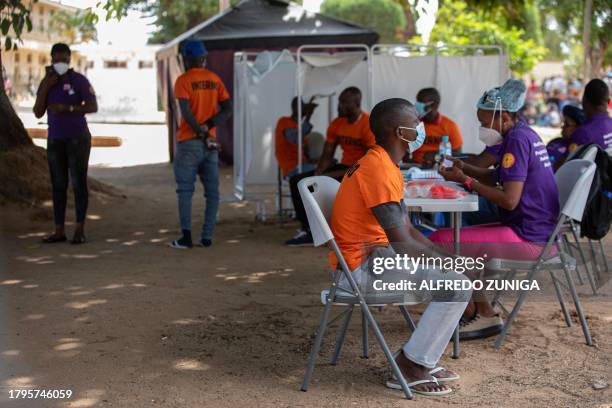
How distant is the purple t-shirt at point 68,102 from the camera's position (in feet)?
27.0

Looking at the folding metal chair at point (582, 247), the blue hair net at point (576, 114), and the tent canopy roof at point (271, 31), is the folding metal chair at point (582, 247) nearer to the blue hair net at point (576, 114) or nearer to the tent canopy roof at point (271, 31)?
the blue hair net at point (576, 114)

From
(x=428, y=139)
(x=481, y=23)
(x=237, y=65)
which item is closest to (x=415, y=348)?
(x=428, y=139)

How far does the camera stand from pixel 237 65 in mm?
10133

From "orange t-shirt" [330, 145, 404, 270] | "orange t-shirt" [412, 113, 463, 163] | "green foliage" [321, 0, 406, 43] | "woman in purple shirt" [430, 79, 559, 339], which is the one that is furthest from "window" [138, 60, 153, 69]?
"orange t-shirt" [330, 145, 404, 270]

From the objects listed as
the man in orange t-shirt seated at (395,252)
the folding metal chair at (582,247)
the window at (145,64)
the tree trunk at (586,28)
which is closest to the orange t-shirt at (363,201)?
the man in orange t-shirt seated at (395,252)

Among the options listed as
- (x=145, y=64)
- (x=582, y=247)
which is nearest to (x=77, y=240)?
(x=582, y=247)

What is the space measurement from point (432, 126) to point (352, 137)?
0.70 m

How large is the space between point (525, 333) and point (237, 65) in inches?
220

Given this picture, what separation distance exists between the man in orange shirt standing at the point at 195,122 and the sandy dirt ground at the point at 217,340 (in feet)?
2.04

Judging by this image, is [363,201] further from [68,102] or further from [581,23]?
[581,23]

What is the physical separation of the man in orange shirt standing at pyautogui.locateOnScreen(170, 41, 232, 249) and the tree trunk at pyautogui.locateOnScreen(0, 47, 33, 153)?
3585 mm

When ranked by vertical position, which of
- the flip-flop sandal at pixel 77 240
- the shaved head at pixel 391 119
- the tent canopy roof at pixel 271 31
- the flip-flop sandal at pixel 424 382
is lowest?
the flip-flop sandal at pixel 77 240

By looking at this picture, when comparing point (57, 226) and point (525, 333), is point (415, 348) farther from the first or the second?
point (57, 226)

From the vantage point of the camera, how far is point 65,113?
26.9 feet
